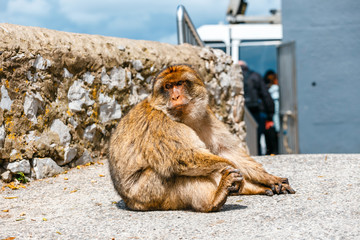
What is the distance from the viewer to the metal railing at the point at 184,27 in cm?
734

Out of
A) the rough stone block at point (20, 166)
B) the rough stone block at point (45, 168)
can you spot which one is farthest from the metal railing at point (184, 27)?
the rough stone block at point (20, 166)

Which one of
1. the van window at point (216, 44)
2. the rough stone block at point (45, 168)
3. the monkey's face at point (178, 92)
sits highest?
the van window at point (216, 44)

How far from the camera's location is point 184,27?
300 inches

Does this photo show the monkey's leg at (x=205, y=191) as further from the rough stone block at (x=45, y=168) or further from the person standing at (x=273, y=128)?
the person standing at (x=273, y=128)

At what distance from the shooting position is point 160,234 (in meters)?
2.89

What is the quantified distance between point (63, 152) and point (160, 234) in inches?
107

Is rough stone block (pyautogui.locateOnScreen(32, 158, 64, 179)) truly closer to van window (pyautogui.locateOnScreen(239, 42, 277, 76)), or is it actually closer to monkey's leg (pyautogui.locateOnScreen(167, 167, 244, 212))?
monkey's leg (pyautogui.locateOnScreen(167, 167, 244, 212))

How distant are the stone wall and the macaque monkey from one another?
1.72m


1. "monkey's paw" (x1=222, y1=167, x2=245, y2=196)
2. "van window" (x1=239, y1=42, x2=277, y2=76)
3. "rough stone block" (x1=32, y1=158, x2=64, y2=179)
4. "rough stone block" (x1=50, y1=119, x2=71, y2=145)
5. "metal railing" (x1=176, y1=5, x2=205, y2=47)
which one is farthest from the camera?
"van window" (x1=239, y1=42, x2=277, y2=76)

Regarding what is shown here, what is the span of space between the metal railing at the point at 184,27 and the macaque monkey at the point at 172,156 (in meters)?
3.97

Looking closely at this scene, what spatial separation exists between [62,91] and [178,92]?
2.45 meters

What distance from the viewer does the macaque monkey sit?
3.20m

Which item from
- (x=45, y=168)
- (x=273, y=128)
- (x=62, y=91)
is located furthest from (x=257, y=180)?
(x=273, y=128)

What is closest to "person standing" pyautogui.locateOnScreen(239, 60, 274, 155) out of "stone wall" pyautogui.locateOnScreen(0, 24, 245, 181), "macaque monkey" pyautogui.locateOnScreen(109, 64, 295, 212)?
"stone wall" pyautogui.locateOnScreen(0, 24, 245, 181)
